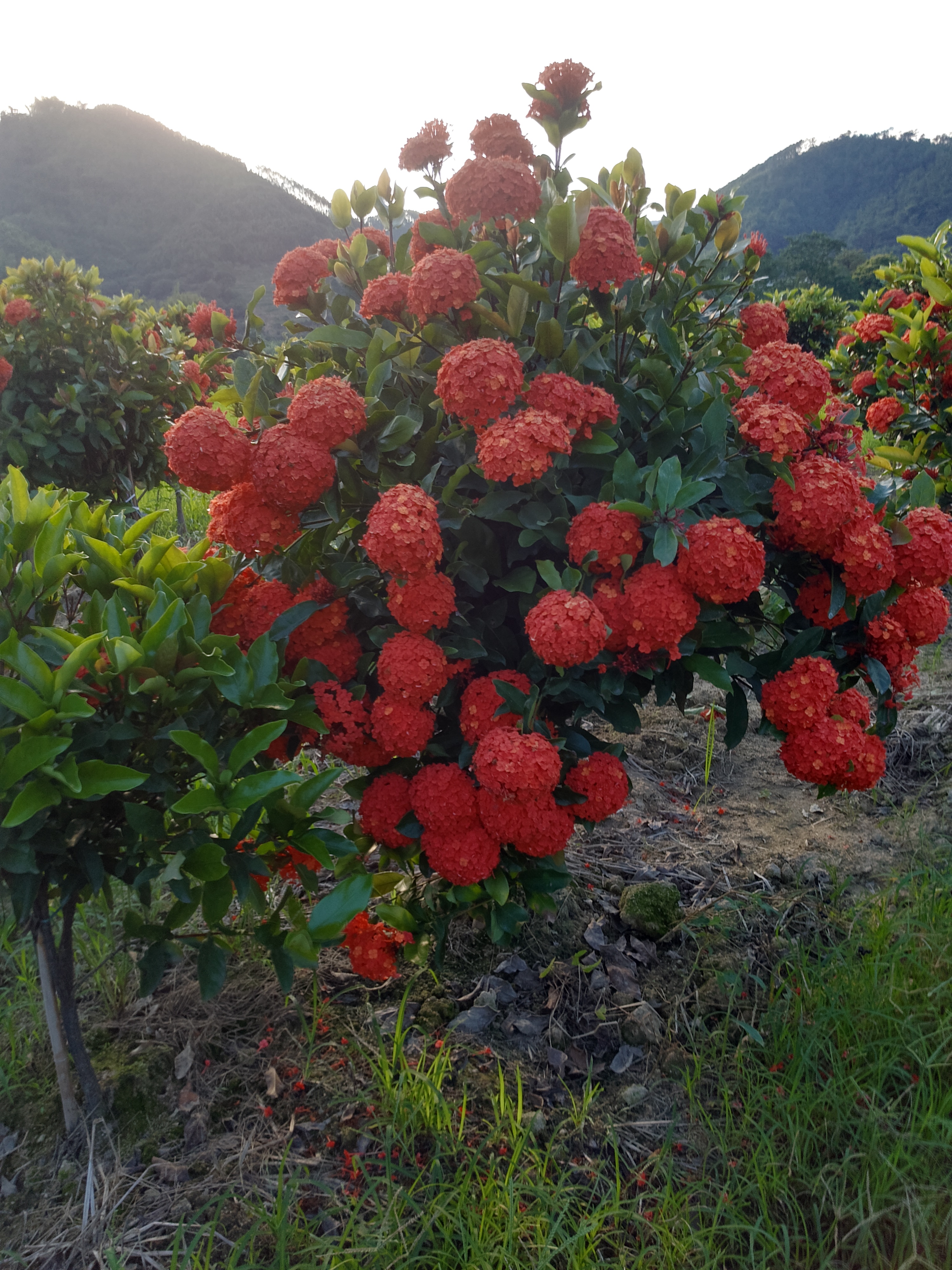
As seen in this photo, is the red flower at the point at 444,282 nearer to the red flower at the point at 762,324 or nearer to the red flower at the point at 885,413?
the red flower at the point at 762,324

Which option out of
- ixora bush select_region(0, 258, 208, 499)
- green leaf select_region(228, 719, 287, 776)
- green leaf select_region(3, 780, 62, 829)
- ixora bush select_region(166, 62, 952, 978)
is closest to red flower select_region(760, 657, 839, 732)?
ixora bush select_region(166, 62, 952, 978)

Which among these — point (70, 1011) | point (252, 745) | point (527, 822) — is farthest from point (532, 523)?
point (70, 1011)

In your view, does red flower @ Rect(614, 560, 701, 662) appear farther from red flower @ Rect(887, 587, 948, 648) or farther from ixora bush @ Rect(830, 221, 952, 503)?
ixora bush @ Rect(830, 221, 952, 503)

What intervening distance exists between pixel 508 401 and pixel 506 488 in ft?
0.74

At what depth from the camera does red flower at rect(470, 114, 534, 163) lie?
5.73 ft

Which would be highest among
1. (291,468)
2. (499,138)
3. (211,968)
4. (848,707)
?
(499,138)

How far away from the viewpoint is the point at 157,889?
6.84 feet

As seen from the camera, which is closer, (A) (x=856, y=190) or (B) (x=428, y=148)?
(B) (x=428, y=148)

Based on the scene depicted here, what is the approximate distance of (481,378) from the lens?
4.57ft

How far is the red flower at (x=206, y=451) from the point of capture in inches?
59.0

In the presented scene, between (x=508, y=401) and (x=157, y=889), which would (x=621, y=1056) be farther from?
(x=508, y=401)

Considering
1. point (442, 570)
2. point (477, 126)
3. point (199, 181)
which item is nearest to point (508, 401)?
point (442, 570)

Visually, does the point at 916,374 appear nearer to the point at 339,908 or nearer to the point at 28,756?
the point at 339,908

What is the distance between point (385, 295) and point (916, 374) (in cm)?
340
